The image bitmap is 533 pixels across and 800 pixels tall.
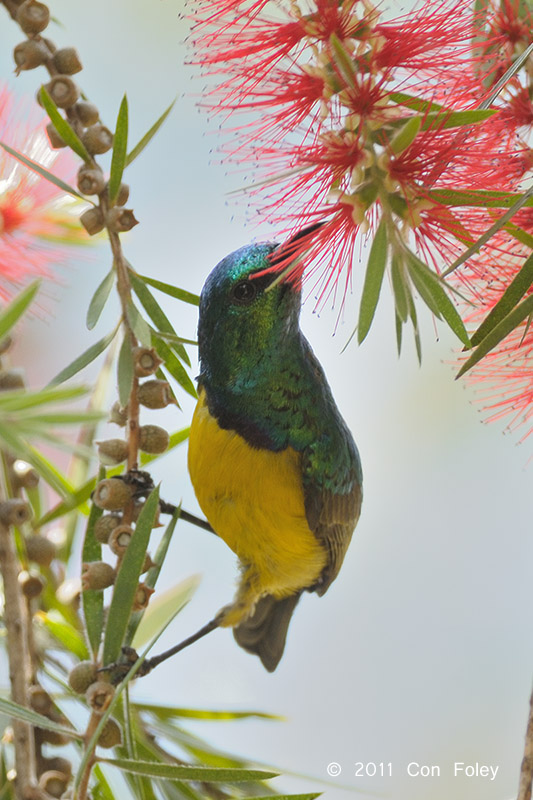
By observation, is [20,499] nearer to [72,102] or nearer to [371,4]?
[72,102]

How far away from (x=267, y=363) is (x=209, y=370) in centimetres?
6

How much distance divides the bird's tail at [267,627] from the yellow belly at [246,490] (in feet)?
0.86

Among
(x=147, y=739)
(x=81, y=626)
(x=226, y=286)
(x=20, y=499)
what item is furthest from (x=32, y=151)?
(x=147, y=739)

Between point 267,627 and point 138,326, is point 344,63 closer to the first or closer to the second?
point 138,326

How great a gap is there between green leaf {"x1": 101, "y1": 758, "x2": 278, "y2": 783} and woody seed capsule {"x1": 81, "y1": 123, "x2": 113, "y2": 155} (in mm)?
460

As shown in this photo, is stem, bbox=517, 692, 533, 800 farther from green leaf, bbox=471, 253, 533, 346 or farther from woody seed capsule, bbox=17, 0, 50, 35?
woody seed capsule, bbox=17, 0, 50, 35

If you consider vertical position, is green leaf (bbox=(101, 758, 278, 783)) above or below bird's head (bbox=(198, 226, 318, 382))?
below

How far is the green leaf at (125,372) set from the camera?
74 cm

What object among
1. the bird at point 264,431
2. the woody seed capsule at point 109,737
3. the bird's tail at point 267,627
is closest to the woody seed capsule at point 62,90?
the bird at point 264,431

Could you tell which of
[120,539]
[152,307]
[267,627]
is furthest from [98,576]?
[267,627]

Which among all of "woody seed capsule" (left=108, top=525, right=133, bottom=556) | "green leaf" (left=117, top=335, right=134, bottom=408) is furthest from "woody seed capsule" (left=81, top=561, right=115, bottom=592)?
"green leaf" (left=117, top=335, right=134, bottom=408)

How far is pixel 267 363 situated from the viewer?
102cm

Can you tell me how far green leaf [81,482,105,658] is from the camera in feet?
2.61

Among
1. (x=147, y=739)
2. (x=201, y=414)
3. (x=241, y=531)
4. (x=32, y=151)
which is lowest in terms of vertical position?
(x=147, y=739)
